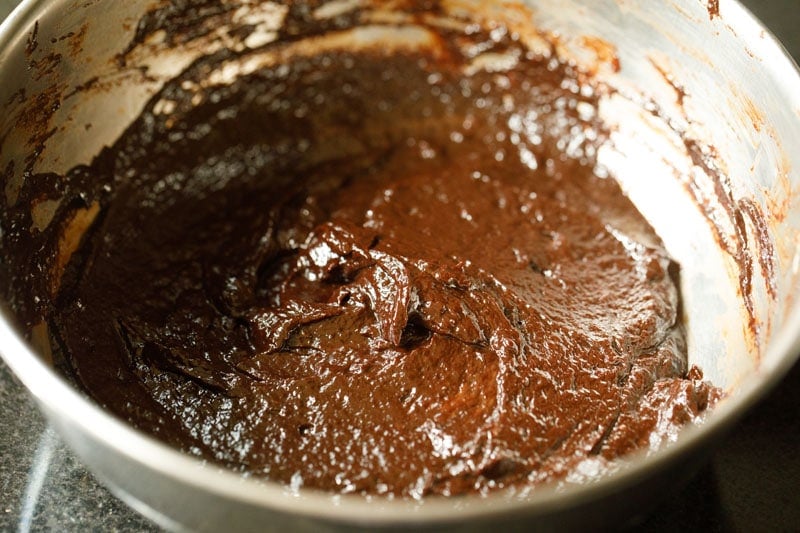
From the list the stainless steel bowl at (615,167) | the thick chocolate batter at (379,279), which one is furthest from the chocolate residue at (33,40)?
the thick chocolate batter at (379,279)

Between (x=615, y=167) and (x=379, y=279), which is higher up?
(x=379, y=279)

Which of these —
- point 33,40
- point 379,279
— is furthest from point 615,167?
point 33,40

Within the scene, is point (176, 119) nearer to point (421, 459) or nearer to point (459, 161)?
point (459, 161)

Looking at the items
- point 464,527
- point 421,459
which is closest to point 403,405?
point 421,459

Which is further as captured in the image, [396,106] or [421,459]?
[396,106]

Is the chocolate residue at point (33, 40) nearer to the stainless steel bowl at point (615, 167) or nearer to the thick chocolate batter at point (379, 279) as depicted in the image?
the stainless steel bowl at point (615, 167)

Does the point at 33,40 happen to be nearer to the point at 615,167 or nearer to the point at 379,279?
the point at 379,279

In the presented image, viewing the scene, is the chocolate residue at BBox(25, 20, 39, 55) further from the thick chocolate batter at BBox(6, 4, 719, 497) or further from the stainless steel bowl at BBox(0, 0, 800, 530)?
the thick chocolate batter at BBox(6, 4, 719, 497)
